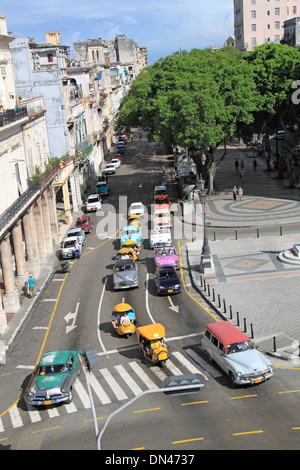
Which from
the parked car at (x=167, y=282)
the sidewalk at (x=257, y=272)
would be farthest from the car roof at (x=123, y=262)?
the sidewalk at (x=257, y=272)

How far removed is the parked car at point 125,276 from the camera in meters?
38.8

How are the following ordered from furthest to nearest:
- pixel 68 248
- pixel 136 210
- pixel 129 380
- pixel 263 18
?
pixel 263 18 < pixel 136 210 < pixel 68 248 < pixel 129 380

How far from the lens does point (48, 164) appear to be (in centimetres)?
5284

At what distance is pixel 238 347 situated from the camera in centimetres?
2564

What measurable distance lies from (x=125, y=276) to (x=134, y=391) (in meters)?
14.6

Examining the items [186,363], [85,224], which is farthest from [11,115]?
[186,363]

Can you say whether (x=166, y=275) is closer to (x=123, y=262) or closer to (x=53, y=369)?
(x=123, y=262)

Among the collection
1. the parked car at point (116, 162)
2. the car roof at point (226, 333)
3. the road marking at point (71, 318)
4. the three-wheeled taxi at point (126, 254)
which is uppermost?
the parked car at point (116, 162)

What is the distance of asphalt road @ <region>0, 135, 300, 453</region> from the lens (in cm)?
2092

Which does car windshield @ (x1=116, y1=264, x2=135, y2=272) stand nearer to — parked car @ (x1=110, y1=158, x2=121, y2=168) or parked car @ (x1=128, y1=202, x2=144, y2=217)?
parked car @ (x1=128, y1=202, x2=144, y2=217)

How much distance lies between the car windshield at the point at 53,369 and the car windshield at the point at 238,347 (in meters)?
7.72

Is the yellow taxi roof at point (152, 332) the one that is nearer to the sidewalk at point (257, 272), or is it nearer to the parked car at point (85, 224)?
the sidewalk at point (257, 272)

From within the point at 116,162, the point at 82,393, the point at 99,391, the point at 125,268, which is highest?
the point at 116,162
